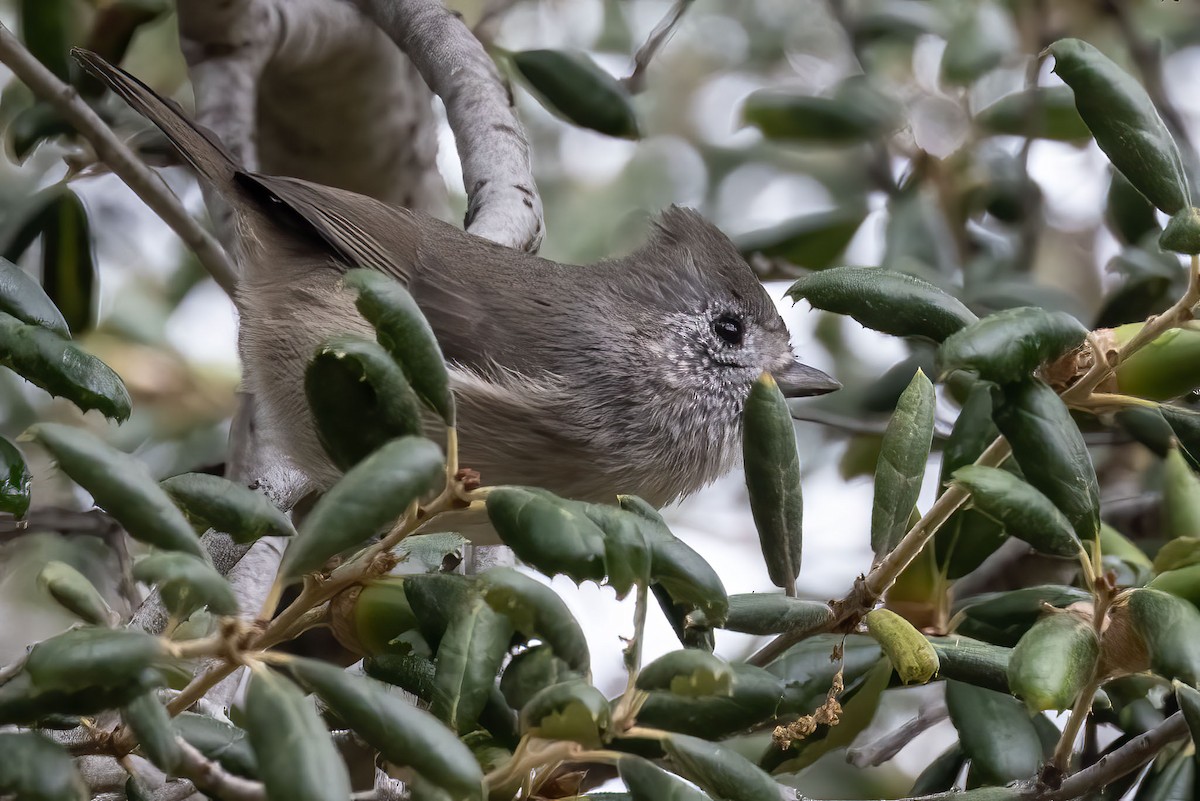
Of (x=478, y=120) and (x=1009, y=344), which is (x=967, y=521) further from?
(x=478, y=120)

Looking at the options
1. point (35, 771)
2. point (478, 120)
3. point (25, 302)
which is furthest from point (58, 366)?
point (478, 120)

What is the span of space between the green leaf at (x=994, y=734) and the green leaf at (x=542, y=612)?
0.73 m

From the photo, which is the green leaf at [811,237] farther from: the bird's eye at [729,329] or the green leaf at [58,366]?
the green leaf at [58,366]

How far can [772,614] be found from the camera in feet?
4.75

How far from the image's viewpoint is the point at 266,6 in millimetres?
3197

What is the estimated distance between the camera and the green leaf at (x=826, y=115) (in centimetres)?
306

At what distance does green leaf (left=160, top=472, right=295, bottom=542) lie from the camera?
1322mm

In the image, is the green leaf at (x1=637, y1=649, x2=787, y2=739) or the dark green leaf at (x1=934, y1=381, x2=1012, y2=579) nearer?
the green leaf at (x1=637, y1=649, x2=787, y2=739)

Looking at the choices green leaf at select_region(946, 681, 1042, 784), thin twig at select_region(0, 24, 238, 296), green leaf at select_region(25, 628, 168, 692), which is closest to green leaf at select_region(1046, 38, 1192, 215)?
green leaf at select_region(946, 681, 1042, 784)

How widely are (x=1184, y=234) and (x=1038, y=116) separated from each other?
1.91 m

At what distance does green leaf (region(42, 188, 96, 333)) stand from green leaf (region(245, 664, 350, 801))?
1922mm

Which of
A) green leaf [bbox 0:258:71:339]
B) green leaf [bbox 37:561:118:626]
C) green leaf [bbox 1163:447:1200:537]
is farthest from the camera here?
green leaf [bbox 1163:447:1200:537]

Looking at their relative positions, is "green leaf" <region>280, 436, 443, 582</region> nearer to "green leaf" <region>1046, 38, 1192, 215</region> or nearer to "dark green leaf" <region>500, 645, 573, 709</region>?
"dark green leaf" <region>500, 645, 573, 709</region>

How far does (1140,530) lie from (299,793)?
92.3 inches
